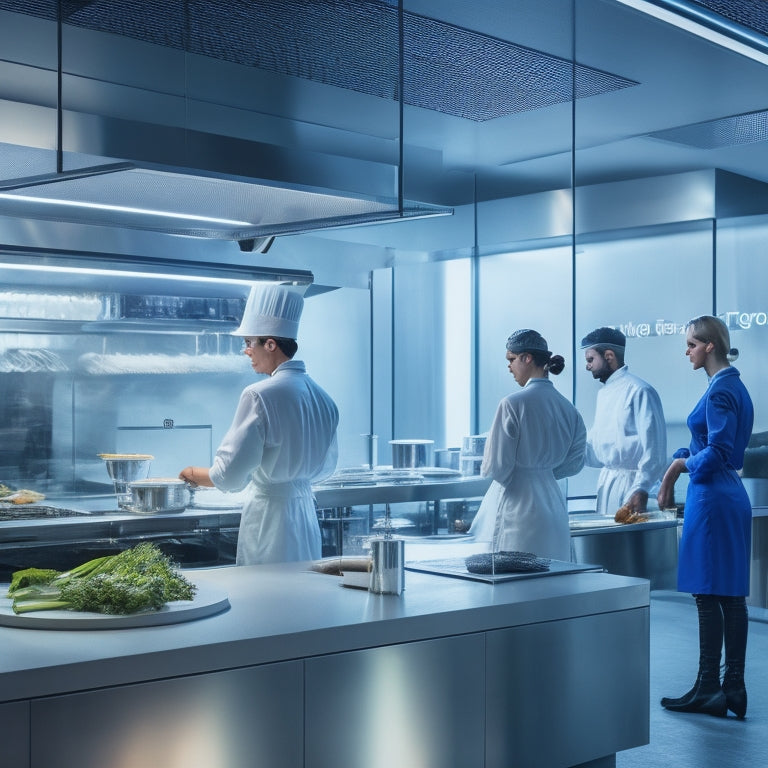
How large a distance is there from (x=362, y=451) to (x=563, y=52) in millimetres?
2812

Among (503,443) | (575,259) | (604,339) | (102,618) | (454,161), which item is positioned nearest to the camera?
(102,618)

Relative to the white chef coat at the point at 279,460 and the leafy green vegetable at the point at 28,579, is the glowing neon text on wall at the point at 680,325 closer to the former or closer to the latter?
the white chef coat at the point at 279,460

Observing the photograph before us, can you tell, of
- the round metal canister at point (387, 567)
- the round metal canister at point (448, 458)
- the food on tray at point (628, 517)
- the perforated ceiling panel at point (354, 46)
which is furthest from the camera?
the round metal canister at point (448, 458)

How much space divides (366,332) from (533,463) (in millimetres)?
2074

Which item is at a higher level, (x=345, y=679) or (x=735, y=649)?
(x=345, y=679)

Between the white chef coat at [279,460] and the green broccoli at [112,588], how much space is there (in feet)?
4.01

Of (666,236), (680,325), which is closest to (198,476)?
(680,325)

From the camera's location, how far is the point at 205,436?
5535 millimetres

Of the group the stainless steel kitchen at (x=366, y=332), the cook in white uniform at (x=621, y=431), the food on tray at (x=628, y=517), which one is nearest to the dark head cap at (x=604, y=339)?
the cook in white uniform at (x=621, y=431)

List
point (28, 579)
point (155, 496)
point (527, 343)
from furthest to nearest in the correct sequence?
point (527, 343) → point (155, 496) → point (28, 579)

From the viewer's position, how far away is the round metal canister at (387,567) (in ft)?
8.59

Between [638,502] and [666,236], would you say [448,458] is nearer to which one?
[638,502]

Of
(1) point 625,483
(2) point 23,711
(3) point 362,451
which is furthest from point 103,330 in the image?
(2) point 23,711

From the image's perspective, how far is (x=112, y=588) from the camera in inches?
88.8
